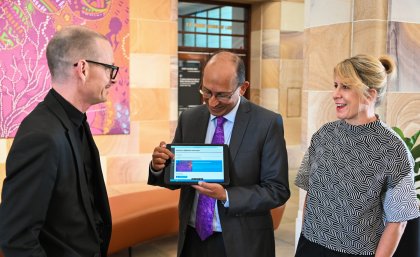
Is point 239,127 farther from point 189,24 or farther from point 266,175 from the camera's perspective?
point 189,24

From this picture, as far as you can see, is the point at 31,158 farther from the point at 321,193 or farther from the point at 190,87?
the point at 190,87

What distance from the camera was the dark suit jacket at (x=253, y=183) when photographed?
2.07 m

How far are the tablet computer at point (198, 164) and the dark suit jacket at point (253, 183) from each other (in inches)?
3.2

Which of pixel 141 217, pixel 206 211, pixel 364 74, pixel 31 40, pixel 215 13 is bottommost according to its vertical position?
pixel 141 217

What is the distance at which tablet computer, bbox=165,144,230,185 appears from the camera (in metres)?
2.02

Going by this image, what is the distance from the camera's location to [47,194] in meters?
1.52

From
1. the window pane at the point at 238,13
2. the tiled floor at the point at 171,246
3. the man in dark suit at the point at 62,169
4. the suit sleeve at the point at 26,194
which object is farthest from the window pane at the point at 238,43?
the suit sleeve at the point at 26,194

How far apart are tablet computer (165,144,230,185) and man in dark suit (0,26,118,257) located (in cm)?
33

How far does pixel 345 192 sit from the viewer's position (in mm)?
1989

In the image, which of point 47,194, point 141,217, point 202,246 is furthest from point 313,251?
point 141,217

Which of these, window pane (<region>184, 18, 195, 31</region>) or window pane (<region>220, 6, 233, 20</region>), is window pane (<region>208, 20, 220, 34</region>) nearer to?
window pane (<region>220, 6, 233, 20</region>)

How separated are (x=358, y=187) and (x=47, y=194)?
1.21m

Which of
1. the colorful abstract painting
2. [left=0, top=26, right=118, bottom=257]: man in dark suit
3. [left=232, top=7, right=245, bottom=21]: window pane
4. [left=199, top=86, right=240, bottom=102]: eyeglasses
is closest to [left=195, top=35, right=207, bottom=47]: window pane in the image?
[left=232, top=7, right=245, bottom=21]: window pane

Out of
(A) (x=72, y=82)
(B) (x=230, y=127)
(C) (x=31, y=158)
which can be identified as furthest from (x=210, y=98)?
(C) (x=31, y=158)
